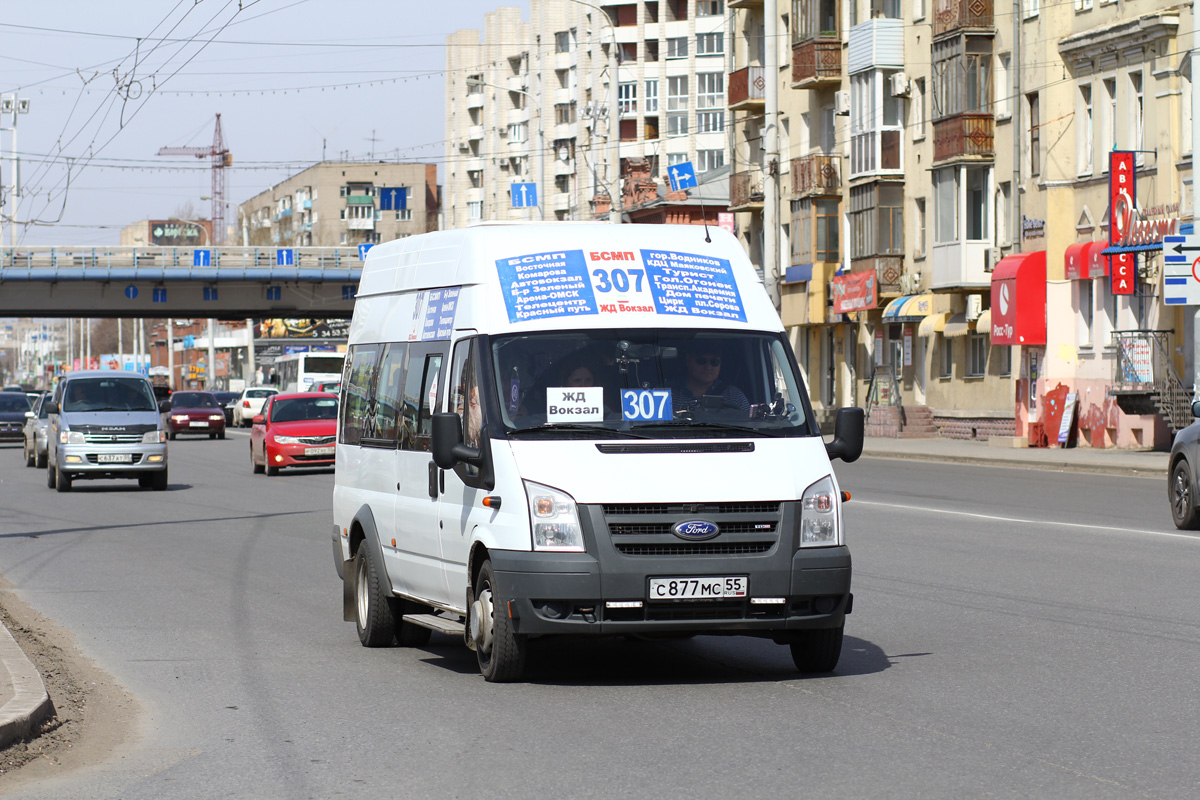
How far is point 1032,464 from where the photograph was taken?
3528 cm

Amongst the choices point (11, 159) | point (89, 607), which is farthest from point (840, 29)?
point (89, 607)

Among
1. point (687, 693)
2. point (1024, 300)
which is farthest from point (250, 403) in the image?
point (687, 693)

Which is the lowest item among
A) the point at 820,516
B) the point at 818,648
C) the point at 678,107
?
the point at 818,648

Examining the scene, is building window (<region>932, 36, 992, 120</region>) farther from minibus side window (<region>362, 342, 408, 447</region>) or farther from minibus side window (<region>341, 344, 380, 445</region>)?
minibus side window (<region>362, 342, 408, 447</region>)

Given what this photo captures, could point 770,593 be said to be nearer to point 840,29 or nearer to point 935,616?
point 935,616

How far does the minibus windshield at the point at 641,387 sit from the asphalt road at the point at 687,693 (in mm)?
1282

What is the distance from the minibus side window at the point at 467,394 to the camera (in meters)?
9.52

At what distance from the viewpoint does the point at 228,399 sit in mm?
89125

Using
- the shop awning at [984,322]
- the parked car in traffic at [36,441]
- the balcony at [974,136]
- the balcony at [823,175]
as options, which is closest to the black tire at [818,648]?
the parked car in traffic at [36,441]

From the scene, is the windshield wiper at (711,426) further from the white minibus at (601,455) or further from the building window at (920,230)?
the building window at (920,230)

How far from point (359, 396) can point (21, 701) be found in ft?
13.7

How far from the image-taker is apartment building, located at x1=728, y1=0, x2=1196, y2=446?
126 ft

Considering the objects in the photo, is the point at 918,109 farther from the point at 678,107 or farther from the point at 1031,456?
the point at 678,107

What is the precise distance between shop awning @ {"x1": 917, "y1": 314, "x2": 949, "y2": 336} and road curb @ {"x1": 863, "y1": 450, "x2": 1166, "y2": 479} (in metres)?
7.84
